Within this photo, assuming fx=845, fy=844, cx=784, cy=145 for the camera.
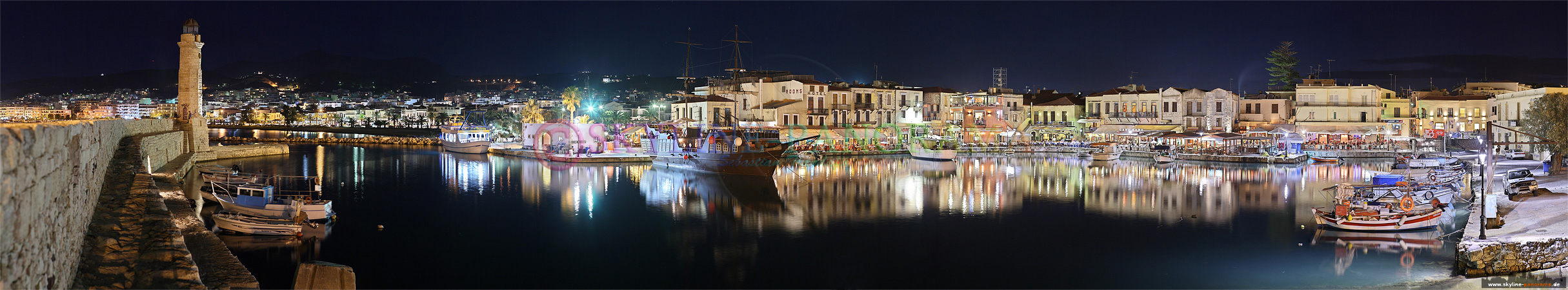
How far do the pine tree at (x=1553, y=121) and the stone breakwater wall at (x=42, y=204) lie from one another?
28.1m

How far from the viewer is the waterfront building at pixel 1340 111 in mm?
42969

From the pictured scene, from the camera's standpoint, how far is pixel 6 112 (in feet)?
139

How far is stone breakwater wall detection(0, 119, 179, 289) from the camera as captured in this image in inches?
155

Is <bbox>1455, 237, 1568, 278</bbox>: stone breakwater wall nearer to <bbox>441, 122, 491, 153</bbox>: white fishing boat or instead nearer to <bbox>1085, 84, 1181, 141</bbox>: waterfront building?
<bbox>1085, 84, 1181, 141</bbox>: waterfront building

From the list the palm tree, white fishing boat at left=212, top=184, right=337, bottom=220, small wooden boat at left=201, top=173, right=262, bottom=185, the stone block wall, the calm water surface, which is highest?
the palm tree

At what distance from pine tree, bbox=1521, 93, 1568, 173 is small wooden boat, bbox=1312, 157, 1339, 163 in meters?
12.4

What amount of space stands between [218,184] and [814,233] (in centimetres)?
1230

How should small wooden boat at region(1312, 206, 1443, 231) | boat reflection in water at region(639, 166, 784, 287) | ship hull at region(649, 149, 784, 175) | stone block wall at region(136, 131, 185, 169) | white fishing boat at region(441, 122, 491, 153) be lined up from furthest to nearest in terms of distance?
white fishing boat at region(441, 122, 491, 153) → ship hull at region(649, 149, 784, 175) → stone block wall at region(136, 131, 185, 169) → small wooden boat at region(1312, 206, 1443, 231) → boat reflection in water at region(639, 166, 784, 287)

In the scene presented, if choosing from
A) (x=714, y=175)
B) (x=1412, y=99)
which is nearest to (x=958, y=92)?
(x=1412, y=99)

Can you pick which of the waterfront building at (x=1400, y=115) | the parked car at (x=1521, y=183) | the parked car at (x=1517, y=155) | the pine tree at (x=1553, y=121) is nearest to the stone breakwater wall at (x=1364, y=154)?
the waterfront building at (x=1400, y=115)

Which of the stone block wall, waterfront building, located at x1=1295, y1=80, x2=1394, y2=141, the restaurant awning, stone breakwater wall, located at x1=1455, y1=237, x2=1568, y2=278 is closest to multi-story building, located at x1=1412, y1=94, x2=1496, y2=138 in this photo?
waterfront building, located at x1=1295, y1=80, x2=1394, y2=141

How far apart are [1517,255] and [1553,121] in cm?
1601

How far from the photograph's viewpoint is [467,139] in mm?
49219

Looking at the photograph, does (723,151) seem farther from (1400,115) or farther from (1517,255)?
(1400,115)
